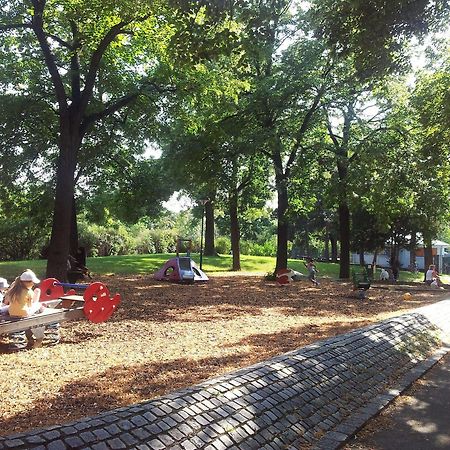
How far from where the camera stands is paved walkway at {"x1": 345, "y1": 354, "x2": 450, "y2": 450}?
16.1ft

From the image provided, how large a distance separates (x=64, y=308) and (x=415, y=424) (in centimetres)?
658

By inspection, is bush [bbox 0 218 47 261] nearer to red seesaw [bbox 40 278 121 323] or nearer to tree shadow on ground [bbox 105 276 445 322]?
tree shadow on ground [bbox 105 276 445 322]

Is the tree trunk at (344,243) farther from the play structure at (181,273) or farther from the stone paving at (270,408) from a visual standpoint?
the stone paving at (270,408)

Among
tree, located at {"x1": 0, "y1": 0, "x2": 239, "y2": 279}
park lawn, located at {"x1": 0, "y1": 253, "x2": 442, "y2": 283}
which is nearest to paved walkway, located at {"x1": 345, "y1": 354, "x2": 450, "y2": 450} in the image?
tree, located at {"x1": 0, "y1": 0, "x2": 239, "y2": 279}

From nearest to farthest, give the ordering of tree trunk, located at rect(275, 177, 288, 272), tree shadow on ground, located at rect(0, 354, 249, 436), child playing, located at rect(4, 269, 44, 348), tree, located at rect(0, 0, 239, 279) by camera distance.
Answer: tree shadow on ground, located at rect(0, 354, 249, 436)
child playing, located at rect(4, 269, 44, 348)
tree, located at rect(0, 0, 239, 279)
tree trunk, located at rect(275, 177, 288, 272)

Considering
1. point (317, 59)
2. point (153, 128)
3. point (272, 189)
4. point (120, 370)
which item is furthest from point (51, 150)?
point (120, 370)

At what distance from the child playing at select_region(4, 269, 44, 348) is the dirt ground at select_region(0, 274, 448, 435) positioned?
0.82ft

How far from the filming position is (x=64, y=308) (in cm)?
967

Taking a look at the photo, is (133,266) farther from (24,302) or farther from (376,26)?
(376,26)

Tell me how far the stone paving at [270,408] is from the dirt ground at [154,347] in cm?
112

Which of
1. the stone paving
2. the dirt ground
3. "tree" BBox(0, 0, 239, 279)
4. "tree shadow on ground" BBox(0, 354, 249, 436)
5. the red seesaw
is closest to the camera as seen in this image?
the stone paving

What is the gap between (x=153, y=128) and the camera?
1888cm

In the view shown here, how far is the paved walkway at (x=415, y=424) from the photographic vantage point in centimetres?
491

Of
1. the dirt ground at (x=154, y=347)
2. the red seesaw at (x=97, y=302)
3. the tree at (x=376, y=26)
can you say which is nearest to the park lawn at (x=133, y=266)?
the dirt ground at (x=154, y=347)
